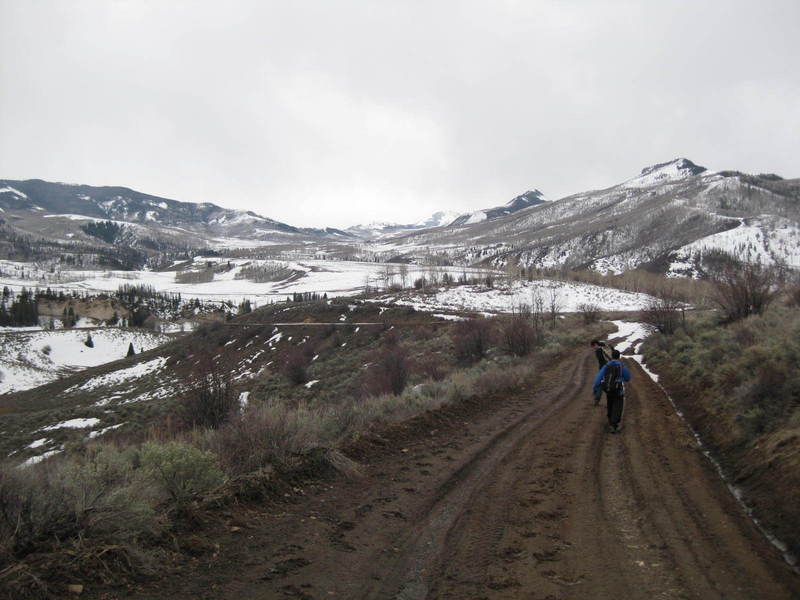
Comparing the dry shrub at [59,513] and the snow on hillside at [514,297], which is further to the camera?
the snow on hillside at [514,297]

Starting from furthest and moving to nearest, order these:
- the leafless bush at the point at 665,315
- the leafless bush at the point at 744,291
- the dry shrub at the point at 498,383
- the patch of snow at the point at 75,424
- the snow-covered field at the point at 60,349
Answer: the snow-covered field at the point at 60,349
the patch of snow at the point at 75,424
the leafless bush at the point at 665,315
the leafless bush at the point at 744,291
the dry shrub at the point at 498,383

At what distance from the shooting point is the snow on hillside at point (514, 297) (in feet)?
289

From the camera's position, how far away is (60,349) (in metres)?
106

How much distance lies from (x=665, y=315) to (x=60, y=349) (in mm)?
119679

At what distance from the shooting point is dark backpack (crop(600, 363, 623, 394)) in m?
10.3

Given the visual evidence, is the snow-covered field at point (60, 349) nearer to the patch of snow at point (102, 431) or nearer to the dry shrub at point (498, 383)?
the patch of snow at point (102, 431)

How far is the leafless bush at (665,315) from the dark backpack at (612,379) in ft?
55.0

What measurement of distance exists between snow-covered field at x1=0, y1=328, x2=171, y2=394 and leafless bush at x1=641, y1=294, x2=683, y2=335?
95015mm

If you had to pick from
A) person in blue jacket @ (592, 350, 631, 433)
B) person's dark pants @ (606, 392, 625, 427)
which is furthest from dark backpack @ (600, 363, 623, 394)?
person's dark pants @ (606, 392, 625, 427)

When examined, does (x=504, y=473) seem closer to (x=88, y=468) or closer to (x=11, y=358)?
(x=88, y=468)

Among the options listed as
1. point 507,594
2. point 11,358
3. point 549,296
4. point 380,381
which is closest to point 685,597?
point 507,594

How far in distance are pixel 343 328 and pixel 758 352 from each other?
5789 centimetres

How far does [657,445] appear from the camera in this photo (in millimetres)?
9016

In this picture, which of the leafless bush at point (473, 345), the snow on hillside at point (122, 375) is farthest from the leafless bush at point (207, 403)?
the snow on hillside at point (122, 375)
